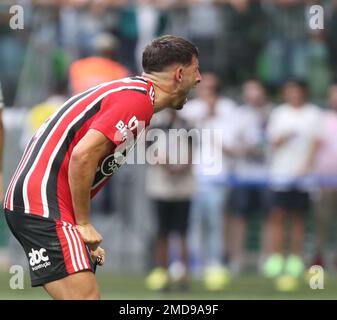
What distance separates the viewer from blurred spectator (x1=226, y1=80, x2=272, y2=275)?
51.0ft

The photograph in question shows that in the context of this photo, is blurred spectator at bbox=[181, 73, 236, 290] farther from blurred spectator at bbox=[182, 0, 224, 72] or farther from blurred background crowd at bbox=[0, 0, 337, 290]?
blurred spectator at bbox=[182, 0, 224, 72]

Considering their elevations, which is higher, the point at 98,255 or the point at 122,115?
the point at 122,115

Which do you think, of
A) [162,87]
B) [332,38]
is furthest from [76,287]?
[332,38]

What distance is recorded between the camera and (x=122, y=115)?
22.6ft

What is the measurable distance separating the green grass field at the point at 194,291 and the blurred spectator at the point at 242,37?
124 inches

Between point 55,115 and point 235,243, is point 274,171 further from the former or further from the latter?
point 55,115

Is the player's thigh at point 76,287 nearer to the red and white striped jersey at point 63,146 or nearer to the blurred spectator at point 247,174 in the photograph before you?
the red and white striped jersey at point 63,146

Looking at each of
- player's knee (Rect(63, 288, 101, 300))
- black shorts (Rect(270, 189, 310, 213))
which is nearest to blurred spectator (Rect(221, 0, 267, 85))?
black shorts (Rect(270, 189, 310, 213))

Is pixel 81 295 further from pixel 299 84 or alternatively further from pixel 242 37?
pixel 242 37

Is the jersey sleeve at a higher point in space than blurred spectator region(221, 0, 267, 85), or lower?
lower

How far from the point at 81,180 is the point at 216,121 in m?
8.61

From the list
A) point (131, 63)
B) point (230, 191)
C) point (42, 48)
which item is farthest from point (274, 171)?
point (42, 48)

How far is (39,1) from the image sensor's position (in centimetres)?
1627

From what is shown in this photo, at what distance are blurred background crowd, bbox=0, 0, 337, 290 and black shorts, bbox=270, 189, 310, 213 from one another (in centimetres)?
1
